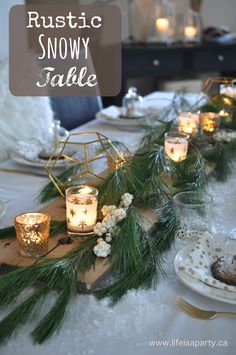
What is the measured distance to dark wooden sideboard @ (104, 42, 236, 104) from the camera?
3.52 metres

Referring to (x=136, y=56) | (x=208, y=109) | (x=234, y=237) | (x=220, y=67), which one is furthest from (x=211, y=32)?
(x=234, y=237)

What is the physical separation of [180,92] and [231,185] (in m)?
1.01

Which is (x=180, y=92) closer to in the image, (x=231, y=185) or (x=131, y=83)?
(x=231, y=185)

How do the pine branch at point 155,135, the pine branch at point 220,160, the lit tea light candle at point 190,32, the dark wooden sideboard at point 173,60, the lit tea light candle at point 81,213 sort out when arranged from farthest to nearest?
the lit tea light candle at point 190,32 → the dark wooden sideboard at point 173,60 → the pine branch at point 155,135 → the pine branch at point 220,160 → the lit tea light candle at point 81,213

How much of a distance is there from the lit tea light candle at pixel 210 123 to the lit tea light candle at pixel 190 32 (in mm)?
2336

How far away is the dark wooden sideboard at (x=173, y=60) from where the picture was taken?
11.5 ft

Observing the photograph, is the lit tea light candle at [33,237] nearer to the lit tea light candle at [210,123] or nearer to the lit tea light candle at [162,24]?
the lit tea light candle at [210,123]

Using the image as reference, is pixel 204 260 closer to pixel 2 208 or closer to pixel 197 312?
pixel 197 312

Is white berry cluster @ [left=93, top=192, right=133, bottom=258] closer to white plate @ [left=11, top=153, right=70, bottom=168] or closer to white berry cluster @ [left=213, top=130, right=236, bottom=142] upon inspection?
white plate @ [left=11, top=153, right=70, bottom=168]

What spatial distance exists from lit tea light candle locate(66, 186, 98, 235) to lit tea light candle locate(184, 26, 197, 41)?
306 centimetres

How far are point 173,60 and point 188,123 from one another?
227 cm

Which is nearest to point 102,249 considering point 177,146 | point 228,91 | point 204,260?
point 204,260

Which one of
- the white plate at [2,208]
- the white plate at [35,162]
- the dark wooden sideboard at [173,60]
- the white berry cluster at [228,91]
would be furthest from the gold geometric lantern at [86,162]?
the dark wooden sideboard at [173,60]

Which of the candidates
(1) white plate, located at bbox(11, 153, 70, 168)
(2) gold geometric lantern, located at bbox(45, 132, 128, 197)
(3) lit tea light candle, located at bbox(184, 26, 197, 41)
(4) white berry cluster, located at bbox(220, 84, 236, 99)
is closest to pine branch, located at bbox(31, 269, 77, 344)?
(2) gold geometric lantern, located at bbox(45, 132, 128, 197)
